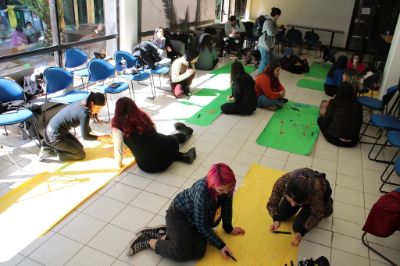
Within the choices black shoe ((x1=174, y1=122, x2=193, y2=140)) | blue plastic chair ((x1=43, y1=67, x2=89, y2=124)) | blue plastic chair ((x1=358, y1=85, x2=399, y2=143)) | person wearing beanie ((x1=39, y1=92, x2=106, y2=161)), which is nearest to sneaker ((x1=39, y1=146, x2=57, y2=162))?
person wearing beanie ((x1=39, y1=92, x2=106, y2=161))

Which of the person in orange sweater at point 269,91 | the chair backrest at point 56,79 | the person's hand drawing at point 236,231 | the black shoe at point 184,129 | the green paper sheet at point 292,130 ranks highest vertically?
the chair backrest at point 56,79

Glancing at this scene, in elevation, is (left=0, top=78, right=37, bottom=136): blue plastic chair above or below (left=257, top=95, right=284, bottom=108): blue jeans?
above

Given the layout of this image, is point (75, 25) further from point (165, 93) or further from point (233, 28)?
point (233, 28)

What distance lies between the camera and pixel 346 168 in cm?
383

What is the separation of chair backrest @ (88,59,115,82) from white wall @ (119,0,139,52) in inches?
56.7

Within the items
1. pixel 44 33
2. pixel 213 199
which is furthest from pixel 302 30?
pixel 213 199

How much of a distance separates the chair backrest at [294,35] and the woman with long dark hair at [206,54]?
9.62 ft

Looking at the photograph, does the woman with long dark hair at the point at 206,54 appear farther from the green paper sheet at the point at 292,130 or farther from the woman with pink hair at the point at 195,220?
the woman with pink hair at the point at 195,220

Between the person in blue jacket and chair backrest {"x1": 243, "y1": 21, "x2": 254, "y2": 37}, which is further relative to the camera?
chair backrest {"x1": 243, "y1": 21, "x2": 254, "y2": 37}

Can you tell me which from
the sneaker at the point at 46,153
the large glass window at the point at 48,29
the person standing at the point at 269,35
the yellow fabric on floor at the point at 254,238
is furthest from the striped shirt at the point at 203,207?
the person standing at the point at 269,35

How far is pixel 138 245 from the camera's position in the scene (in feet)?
8.19

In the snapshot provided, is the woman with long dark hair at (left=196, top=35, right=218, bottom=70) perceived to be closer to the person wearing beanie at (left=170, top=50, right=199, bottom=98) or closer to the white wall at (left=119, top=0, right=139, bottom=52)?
the white wall at (left=119, top=0, right=139, bottom=52)

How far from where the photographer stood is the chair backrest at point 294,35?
358 inches

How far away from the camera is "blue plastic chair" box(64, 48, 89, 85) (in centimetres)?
493
